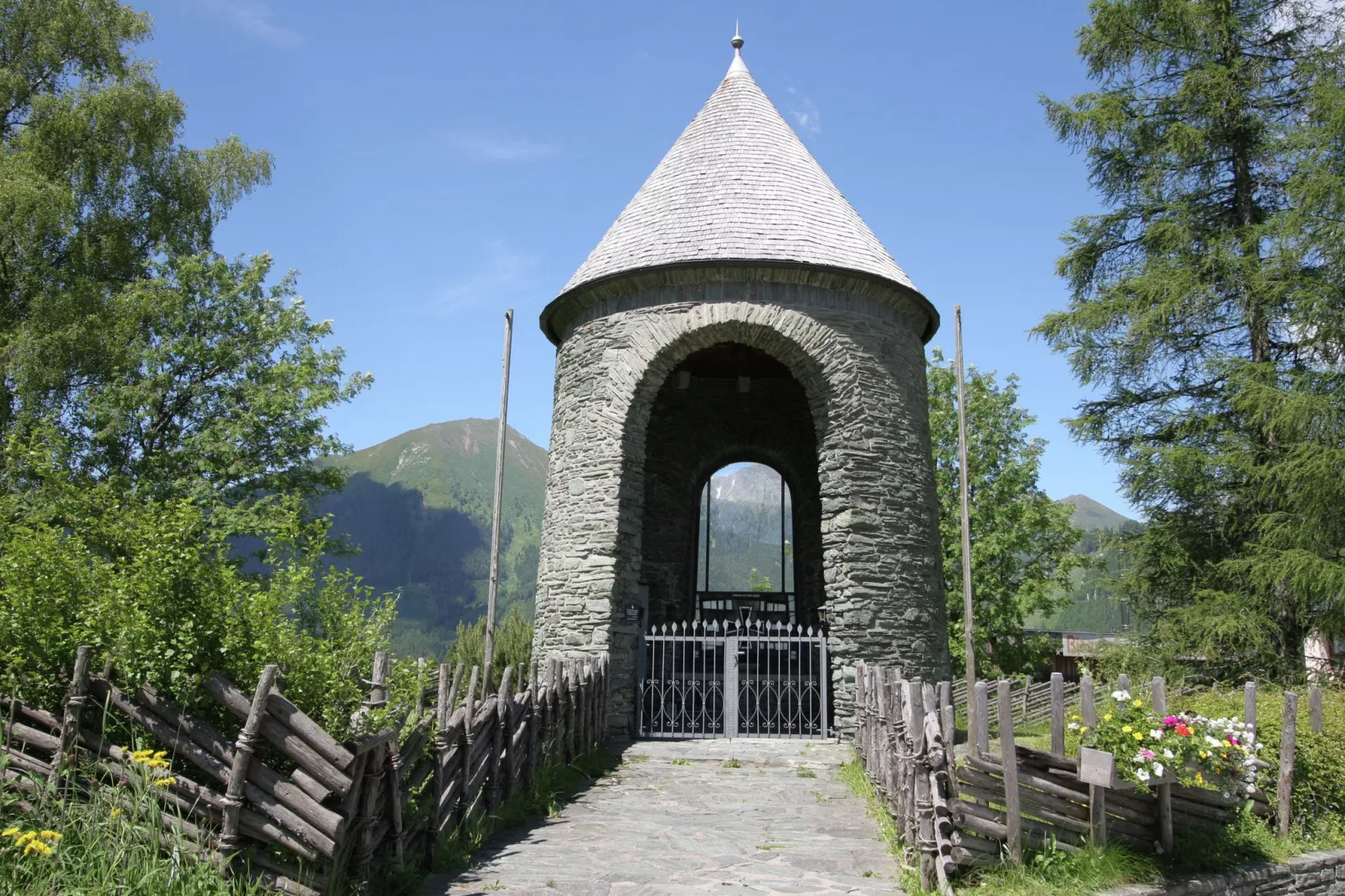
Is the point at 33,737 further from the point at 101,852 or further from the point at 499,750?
the point at 499,750

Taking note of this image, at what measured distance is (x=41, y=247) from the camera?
17281 millimetres

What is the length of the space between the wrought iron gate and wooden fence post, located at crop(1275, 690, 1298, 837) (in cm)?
467

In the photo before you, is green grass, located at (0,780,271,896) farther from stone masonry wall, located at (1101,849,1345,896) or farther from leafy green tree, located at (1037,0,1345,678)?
leafy green tree, located at (1037,0,1345,678)

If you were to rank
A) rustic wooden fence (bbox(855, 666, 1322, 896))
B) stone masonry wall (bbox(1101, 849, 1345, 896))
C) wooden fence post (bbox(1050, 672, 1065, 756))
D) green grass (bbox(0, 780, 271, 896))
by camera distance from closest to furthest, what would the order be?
green grass (bbox(0, 780, 271, 896)), rustic wooden fence (bbox(855, 666, 1322, 896)), stone masonry wall (bbox(1101, 849, 1345, 896)), wooden fence post (bbox(1050, 672, 1065, 756))

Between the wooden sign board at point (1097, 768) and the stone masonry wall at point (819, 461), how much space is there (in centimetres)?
532

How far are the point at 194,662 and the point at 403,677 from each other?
1306 millimetres

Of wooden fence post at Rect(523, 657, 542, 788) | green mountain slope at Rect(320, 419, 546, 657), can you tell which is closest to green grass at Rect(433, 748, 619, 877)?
wooden fence post at Rect(523, 657, 542, 788)

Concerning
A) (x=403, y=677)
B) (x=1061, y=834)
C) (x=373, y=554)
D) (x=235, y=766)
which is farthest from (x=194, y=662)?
(x=373, y=554)

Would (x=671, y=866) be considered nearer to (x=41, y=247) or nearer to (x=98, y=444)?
(x=98, y=444)

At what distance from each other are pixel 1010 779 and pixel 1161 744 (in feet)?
3.98

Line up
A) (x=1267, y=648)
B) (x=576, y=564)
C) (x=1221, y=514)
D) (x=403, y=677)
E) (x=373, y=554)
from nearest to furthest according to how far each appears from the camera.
Result: (x=403, y=677) → (x=576, y=564) → (x=1267, y=648) → (x=1221, y=514) → (x=373, y=554)

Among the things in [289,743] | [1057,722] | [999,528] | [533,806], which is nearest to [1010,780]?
[1057,722]

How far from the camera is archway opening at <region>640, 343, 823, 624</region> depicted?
16.1 meters

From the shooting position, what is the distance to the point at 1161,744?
6.23 meters
